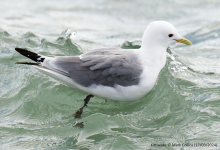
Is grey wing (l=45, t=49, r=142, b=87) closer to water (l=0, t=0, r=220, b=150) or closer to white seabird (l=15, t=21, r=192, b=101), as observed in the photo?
white seabird (l=15, t=21, r=192, b=101)

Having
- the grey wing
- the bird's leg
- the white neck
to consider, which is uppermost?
the white neck

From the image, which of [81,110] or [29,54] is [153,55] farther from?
[29,54]

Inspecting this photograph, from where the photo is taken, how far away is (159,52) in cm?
530

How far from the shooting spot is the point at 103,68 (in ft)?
16.6

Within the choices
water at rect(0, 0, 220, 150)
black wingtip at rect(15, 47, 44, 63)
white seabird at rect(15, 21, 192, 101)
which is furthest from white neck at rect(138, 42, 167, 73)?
black wingtip at rect(15, 47, 44, 63)

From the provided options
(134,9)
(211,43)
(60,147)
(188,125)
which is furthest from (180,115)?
(134,9)

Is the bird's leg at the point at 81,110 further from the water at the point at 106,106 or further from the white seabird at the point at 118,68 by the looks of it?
the white seabird at the point at 118,68

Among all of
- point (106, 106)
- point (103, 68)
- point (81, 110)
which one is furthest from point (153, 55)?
point (81, 110)

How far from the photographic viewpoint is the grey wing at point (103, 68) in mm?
5012

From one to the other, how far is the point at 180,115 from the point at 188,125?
1.19ft

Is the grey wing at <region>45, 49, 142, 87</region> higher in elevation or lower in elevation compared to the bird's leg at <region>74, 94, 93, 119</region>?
higher

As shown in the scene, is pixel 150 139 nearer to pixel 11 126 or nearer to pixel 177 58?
pixel 11 126

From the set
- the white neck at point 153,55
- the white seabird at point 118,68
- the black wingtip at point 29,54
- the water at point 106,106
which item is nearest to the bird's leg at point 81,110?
the water at point 106,106

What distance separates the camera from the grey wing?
5.01m
